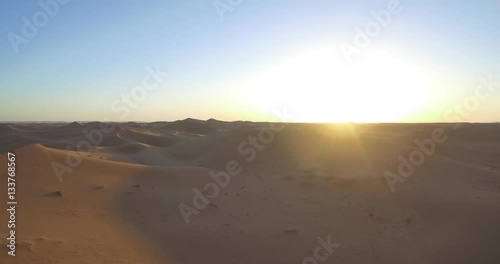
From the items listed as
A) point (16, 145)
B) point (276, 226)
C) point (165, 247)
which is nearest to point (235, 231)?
point (276, 226)

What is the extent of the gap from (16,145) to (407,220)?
28699 millimetres

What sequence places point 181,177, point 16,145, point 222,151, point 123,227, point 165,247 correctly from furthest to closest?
point 16,145 → point 222,151 → point 181,177 → point 123,227 → point 165,247

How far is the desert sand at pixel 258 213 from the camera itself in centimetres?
798

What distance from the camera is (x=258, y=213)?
1084cm

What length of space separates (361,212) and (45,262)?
844 centimetres

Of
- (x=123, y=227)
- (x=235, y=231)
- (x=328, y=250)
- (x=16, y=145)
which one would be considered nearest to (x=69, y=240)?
(x=123, y=227)

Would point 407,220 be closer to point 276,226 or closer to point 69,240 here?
point 276,226

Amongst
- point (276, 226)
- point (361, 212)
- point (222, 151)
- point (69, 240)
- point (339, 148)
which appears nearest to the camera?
point (69, 240)

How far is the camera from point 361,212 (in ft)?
36.1

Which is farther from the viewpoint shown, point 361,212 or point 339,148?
point 339,148

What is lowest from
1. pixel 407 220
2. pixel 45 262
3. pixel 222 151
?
pixel 45 262

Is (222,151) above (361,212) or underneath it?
above

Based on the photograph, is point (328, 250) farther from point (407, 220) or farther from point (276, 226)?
point (407, 220)

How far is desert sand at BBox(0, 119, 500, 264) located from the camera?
26.2 feet
